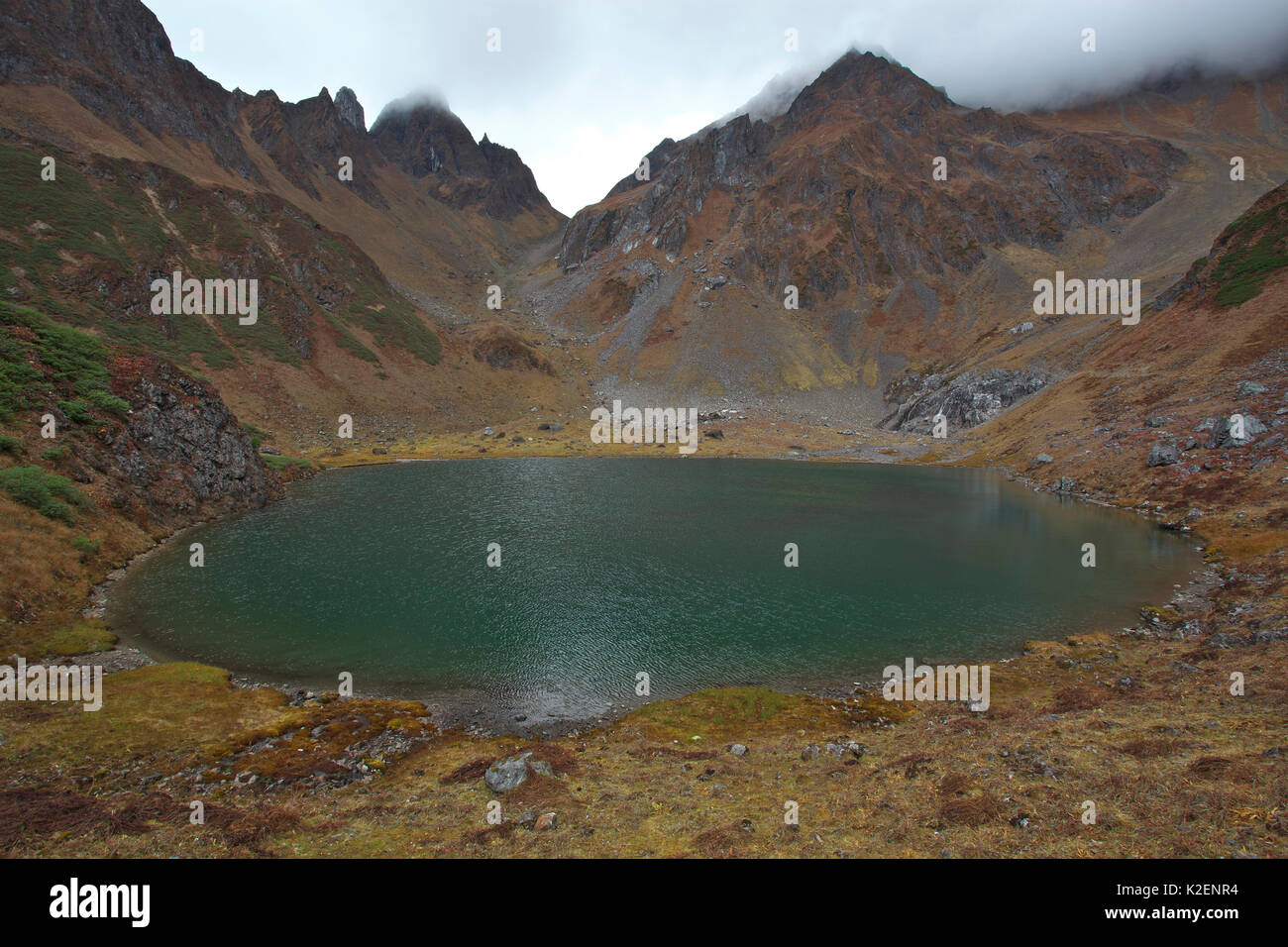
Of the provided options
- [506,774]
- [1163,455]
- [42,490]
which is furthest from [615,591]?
[1163,455]

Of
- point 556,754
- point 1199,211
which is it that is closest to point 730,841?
point 556,754

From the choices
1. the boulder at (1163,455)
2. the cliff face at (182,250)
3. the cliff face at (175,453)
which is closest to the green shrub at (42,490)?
the cliff face at (175,453)

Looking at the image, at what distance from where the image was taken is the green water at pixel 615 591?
33.7 meters

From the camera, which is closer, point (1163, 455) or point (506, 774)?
point (506, 774)

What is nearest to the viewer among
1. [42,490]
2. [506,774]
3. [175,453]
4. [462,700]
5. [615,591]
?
[506,774]

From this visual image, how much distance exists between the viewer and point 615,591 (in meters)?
45.7

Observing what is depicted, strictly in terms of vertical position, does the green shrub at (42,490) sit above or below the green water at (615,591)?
above

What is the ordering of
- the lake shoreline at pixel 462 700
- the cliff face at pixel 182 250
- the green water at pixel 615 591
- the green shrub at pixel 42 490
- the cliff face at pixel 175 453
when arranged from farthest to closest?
the cliff face at pixel 182 250 → the cliff face at pixel 175 453 → the green shrub at pixel 42 490 → the green water at pixel 615 591 → the lake shoreline at pixel 462 700

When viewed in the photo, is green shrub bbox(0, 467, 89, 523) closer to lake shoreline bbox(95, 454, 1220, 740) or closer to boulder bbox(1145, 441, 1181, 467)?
lake shoreline bbox(95, 454, 1220, 740)

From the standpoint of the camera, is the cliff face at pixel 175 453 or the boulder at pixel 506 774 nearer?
the boulder at pixel 506 774

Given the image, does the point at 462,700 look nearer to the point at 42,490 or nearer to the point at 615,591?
the point at 615,591

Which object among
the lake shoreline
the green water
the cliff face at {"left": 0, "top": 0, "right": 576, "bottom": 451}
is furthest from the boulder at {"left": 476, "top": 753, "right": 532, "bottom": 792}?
the cliff face at {"left": 0, "top": 0, "right": 576, "bottom": 451}

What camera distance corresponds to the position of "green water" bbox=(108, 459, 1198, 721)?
33656 mm

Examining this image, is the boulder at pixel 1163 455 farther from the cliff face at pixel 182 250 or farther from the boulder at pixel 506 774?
the cliff face at pixel 182 250
